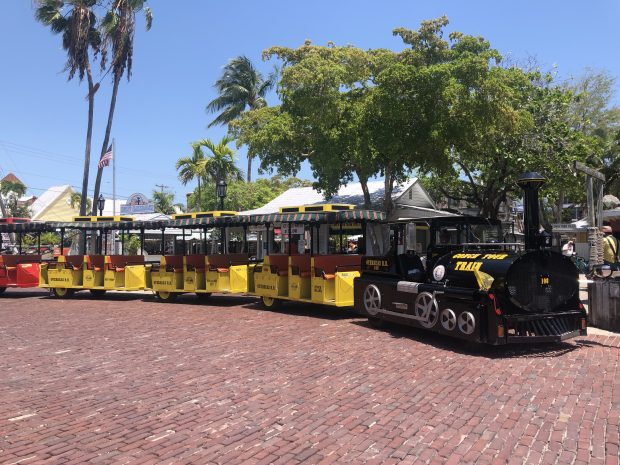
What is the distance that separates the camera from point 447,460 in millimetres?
4027

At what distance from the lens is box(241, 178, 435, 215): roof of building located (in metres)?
22.7

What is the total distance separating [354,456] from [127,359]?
463 centimetres

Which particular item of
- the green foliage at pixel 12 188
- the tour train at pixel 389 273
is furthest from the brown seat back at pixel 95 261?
the green foliage at pixel 12 188

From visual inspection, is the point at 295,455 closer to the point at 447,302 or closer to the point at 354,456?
the point at 354,456

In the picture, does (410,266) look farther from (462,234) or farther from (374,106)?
(374,106)

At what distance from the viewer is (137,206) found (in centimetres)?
4078

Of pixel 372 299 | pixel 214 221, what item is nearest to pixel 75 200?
pixel 214 221

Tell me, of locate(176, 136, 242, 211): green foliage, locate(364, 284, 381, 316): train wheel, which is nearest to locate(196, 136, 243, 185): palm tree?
locate(176, 136, 242, 211): green foliage

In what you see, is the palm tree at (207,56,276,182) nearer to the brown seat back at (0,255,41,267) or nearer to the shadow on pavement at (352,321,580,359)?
the brown seat back at (0,255,41,267)

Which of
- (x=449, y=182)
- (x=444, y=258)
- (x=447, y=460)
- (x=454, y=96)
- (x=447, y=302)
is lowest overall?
(x=447, y=460)

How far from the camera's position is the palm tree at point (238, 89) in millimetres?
37844

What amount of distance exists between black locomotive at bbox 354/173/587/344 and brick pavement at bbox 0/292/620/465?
1.34 ft

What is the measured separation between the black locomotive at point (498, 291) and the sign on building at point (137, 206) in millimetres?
34123

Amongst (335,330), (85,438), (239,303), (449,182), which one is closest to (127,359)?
(85,438)
